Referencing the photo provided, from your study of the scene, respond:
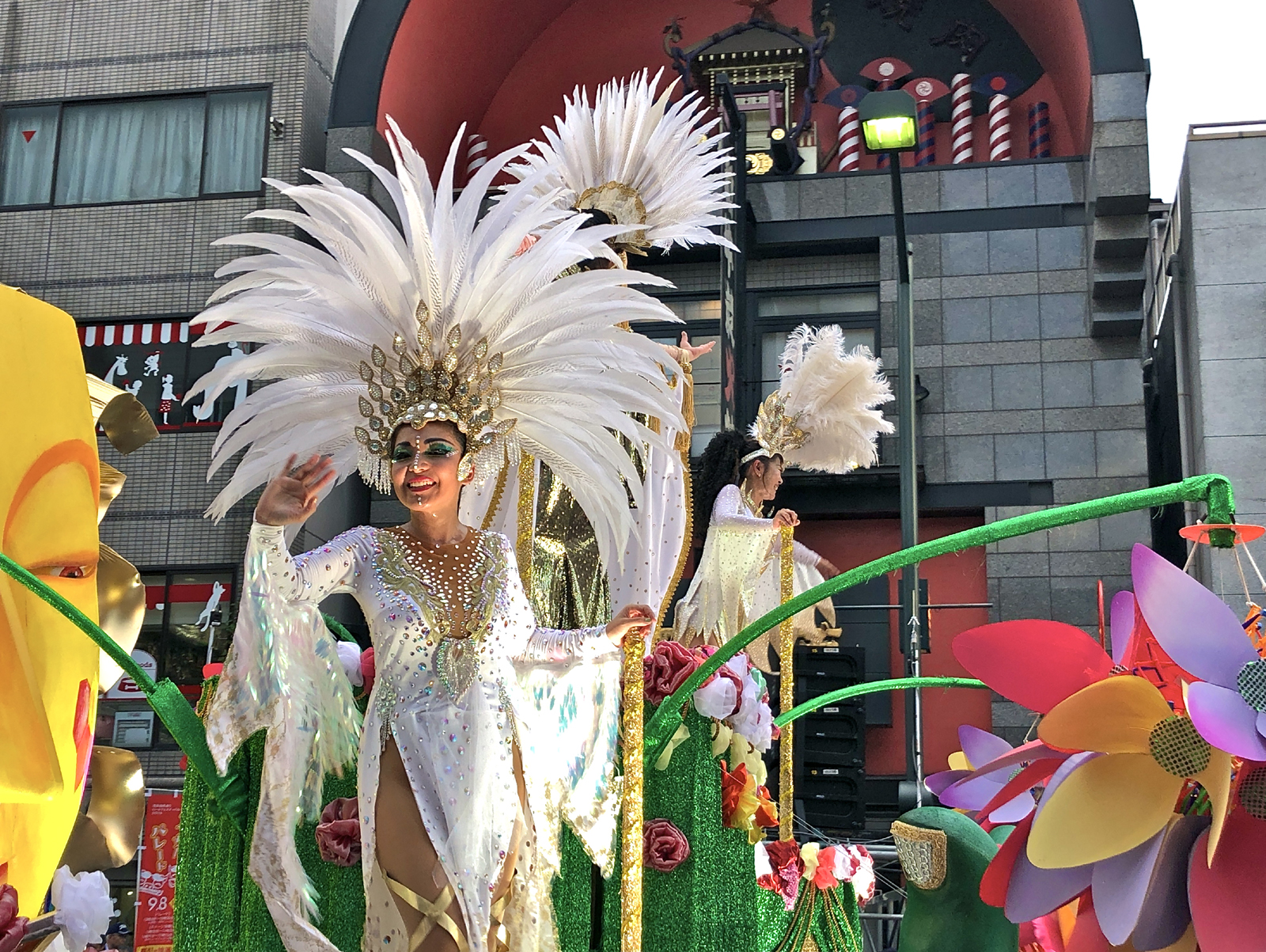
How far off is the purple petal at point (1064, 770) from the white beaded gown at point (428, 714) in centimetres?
194

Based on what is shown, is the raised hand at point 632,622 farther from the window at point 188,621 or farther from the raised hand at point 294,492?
the window at point 188,621

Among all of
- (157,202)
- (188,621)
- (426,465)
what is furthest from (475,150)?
(426,465)

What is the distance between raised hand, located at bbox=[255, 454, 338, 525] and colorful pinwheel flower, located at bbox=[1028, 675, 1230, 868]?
2160 mm

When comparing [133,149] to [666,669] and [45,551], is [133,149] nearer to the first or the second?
[45,551]

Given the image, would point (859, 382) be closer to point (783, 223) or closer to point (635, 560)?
point (635, 560)

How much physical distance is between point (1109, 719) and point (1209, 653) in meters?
0.14

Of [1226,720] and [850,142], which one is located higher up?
[850,142]

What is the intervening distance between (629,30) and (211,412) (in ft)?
20.6

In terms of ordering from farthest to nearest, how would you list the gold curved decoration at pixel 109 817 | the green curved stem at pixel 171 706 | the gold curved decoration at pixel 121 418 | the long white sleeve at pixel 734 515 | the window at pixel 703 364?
the window at pixel 703 364 → the long white sleeve at pixel 734 515 → the gold curved decoration at pixel 121 418 → the gold curved decoration at pixel 109 817 → the green curved stem at pixel 171 706

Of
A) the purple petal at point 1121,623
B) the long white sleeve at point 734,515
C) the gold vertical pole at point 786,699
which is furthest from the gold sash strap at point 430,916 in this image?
the long white sleeve at point 734,515

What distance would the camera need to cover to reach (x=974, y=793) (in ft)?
8.13

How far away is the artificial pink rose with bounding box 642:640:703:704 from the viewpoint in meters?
3.91

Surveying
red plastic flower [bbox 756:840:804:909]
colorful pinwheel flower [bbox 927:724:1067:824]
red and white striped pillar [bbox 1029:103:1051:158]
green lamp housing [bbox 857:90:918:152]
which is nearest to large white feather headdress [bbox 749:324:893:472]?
green lamp housing [bbox 857:90:918:152]

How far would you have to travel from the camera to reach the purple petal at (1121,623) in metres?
1.91
